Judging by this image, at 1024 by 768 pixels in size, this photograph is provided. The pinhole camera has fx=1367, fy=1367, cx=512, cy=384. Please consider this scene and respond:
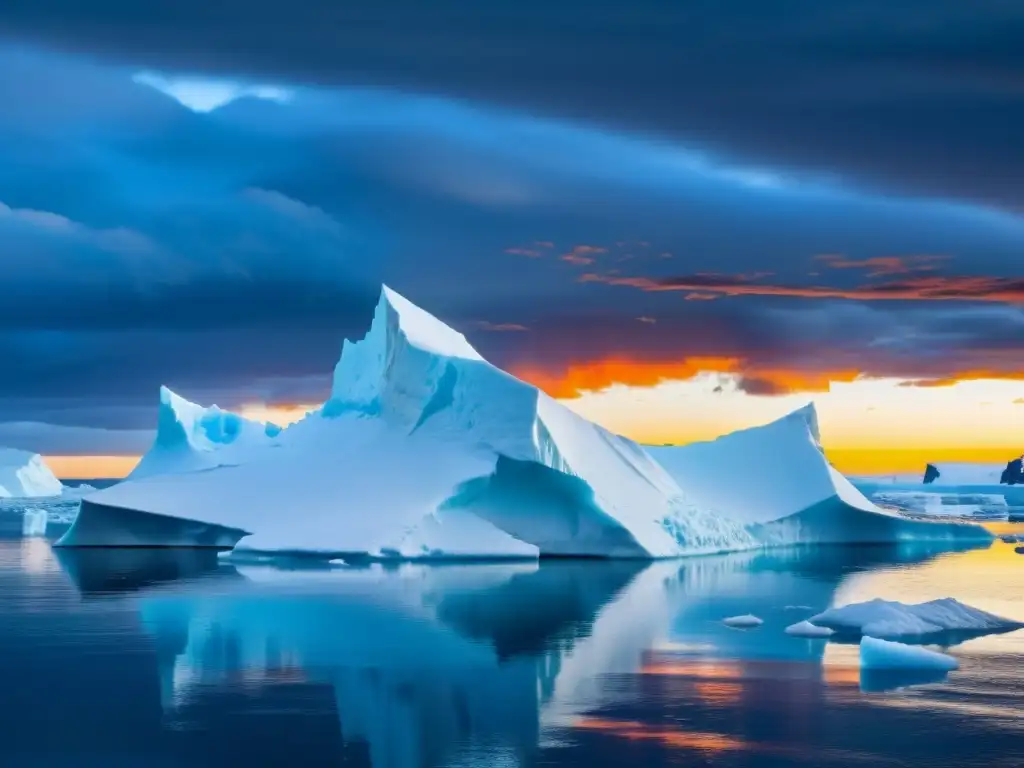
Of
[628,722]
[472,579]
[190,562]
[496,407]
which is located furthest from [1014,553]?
[628,722]

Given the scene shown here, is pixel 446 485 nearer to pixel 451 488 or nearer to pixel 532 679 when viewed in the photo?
pixel 451 488

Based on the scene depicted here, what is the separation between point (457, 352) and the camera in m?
33.8

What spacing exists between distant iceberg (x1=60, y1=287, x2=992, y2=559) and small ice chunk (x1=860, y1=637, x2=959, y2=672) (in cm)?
1475

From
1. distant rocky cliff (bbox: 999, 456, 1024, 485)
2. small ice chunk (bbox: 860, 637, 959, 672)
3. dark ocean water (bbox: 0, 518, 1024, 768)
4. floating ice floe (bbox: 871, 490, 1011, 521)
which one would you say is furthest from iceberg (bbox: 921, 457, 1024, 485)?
small ice chunk (bbox: 860, 637, 959, 672)

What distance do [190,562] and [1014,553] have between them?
66.8 ft

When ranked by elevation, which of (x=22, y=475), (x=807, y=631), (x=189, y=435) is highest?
(x=22, y=475)

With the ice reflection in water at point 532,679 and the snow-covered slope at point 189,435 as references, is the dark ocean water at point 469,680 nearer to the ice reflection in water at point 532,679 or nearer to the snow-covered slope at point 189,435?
the ice reflection in water at point 532,679

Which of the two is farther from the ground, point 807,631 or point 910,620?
point 910,620

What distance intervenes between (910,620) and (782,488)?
19311mm

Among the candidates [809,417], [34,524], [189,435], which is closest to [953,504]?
[809,417]

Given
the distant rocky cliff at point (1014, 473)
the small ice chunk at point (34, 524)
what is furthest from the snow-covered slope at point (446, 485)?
the distant rocky cliff at point (1014, 473)

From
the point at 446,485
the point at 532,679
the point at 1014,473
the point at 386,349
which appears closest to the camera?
the point at 532,679

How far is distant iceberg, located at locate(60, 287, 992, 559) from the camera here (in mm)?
29219

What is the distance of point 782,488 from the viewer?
3659 cm
